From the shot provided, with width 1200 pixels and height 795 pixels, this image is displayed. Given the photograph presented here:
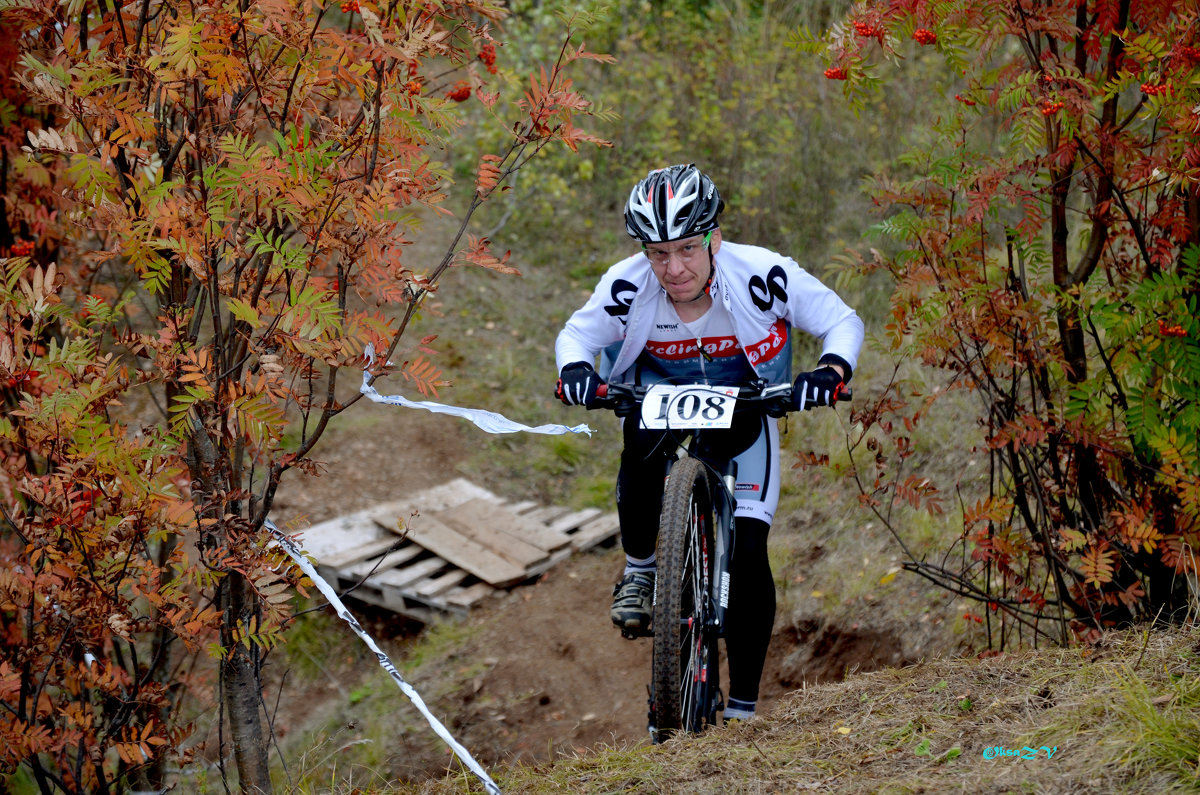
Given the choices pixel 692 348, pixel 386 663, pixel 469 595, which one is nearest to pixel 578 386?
pixel 692 348

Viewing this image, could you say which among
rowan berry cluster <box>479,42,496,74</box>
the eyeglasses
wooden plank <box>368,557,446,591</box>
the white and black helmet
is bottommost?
wooden plank <box>368,557,446,591</box>

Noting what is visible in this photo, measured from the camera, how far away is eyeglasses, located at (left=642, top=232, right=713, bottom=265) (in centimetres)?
372

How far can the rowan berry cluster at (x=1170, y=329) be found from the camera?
3207 millimetres

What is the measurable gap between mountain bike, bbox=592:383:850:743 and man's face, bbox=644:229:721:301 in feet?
1.24

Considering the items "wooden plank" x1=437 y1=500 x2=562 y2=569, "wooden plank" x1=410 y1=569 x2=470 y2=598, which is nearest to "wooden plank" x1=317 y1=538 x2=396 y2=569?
"wooden plank" x1=410 y1=569 x2=470 y2=598

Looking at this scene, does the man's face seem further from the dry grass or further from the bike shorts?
the dry grass

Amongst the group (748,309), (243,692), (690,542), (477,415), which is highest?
(748,309)

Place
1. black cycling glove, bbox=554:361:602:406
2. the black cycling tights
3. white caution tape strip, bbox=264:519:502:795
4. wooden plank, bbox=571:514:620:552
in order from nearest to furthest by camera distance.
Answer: white caution tape strip, bbox=264:519:502:795 → black cycling glove, bbox=554:361:602:406 → the black cycling tights → wooden plank, bbox=571:514:620:552

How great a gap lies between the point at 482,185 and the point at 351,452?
224 inches

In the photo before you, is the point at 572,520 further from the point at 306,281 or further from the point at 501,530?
the point at 306,281

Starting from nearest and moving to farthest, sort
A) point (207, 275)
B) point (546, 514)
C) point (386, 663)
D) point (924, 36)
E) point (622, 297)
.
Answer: point (207, 275) < point (386, 663) < point (924, 36) < point (622, 297) < point (546, 514)

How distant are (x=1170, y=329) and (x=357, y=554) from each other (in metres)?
5.13

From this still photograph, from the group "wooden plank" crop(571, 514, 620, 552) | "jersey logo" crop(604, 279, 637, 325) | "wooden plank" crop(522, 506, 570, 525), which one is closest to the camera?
"jersey logo" crop(604, 279, 637, 325)

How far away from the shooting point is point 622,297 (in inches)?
157
